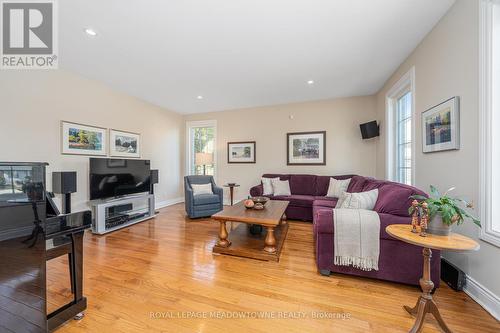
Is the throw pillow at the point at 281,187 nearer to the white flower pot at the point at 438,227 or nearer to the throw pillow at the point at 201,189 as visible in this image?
the throw pillow at the point at 201,189

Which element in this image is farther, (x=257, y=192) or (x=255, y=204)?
(x=257, y=192)

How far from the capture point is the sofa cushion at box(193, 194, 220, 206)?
397 cm

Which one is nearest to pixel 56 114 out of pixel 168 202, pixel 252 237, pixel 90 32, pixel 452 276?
pixel 90 32

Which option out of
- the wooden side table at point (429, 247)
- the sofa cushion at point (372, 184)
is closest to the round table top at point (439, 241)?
the wooden side table at point (429, 247)

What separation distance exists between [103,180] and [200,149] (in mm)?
2767

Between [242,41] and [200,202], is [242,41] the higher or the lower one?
the higher one

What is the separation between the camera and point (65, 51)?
2.59m

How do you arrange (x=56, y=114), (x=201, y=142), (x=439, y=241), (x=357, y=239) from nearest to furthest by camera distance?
(x=439, y=241), (x=357, y=239), (x=56, y=114), (x=201, y=142)

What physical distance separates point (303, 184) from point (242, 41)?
10.0 ft

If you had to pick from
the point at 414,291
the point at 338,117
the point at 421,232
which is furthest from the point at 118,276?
the point at 338,117

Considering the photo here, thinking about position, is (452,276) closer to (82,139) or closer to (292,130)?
→ (292,130)

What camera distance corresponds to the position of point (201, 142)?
582 cm

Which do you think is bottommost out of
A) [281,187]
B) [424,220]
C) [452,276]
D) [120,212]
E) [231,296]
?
[231,296]

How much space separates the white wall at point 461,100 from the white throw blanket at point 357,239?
2.40 ft
